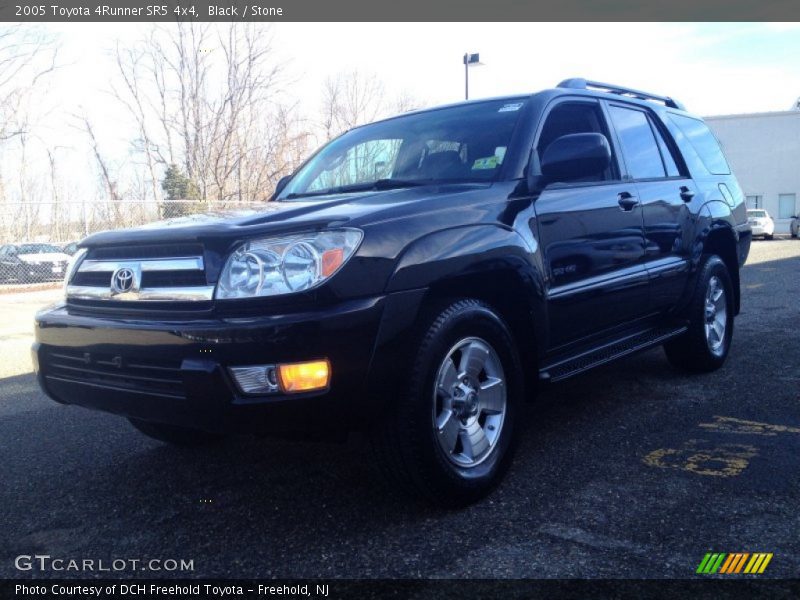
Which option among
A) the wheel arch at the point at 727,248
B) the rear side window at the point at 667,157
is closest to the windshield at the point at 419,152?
the rear side window at the point at 667,157

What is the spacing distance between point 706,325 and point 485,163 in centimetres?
246

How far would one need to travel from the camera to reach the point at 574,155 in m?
3.60

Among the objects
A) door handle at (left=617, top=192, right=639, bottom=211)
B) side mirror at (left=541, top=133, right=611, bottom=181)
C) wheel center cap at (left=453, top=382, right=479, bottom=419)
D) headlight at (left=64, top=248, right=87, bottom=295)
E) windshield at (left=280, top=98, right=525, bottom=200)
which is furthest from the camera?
door handle at (left=617, top=192, right=639, bottom=211)

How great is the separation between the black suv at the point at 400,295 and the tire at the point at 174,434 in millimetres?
18

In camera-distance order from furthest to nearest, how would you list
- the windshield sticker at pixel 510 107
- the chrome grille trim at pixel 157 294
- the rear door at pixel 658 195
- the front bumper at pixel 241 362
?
the rear door at pixel 658 195 → the windshield sticker at pixel 510 107 → the chrome grille trim at pixel 157 294 → the front bumper at pixel 241 362

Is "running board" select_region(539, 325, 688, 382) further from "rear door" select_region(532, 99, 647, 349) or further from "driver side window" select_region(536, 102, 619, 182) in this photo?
"driver side window" select_region(536, 102, 619, 182)

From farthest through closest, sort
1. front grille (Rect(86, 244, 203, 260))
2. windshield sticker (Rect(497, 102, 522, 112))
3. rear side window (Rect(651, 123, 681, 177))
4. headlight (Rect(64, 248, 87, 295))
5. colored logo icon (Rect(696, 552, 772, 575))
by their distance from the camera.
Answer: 1. rear side window (Rect(651, 123, 681, 177))
2. windshield sticker (Rect(497, 102, 522, 112))
3. headlight (Rect(64, 248, 87, 295))
4. front grille (Rect(86, 244, 203, 260))
5. colored logo icon (Rect(696, 552, 772, 575))

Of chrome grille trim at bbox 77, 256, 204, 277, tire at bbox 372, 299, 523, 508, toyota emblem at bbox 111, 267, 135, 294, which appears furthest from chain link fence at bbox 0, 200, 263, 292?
tire at bbox 372, 299, 523, 508

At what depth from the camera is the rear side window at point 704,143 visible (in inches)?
217

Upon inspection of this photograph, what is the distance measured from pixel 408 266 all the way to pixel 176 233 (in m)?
0.92

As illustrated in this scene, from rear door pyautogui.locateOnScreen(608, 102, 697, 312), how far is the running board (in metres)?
0.17

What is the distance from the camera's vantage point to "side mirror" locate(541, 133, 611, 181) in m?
3.59

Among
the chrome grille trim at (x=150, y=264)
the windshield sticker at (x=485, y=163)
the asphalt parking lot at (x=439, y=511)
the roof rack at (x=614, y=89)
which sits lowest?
the asphalt parking lot at (x=439, y=511)

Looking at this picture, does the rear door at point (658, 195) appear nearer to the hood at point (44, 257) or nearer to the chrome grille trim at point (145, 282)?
the chrome grille trim at point (145, 282)
